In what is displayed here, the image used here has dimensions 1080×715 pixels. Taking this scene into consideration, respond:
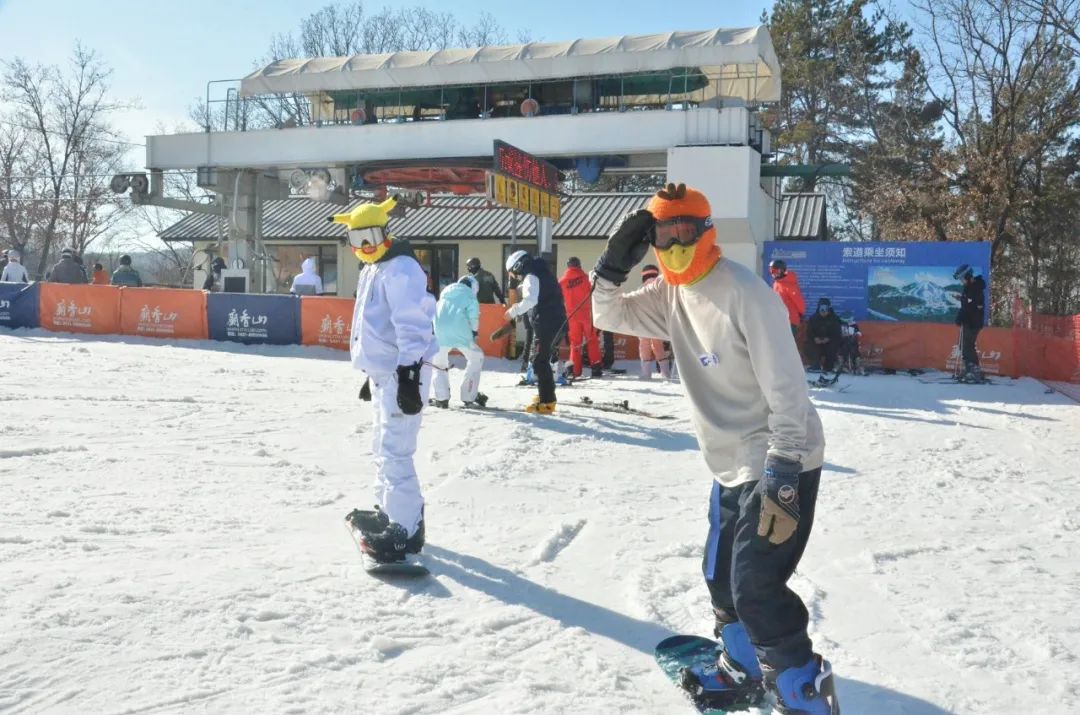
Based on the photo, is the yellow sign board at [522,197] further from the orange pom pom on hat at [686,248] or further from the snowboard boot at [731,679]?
the snowboard boot at [731,679]

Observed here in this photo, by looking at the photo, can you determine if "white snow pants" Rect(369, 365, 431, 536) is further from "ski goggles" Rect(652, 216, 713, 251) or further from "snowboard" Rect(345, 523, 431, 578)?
"ski goggles" Rect(652, 216, 713, 251)

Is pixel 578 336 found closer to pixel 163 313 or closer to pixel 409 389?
pixel 409 389

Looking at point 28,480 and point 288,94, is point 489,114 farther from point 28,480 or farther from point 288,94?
point 28,480

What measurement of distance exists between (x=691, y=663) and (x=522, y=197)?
42.8ft

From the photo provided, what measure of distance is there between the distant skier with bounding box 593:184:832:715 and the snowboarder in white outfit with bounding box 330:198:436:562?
4.67 feet

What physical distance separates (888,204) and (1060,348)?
11836mm

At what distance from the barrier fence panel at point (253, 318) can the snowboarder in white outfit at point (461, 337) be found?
8141mm

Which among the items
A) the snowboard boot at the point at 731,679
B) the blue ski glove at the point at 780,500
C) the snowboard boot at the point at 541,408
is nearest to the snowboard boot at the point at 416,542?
the snowboard boot at the point at 731,679

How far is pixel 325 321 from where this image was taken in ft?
58.4

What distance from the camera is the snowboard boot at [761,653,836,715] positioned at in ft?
9.87

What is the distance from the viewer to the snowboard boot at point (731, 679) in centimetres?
336

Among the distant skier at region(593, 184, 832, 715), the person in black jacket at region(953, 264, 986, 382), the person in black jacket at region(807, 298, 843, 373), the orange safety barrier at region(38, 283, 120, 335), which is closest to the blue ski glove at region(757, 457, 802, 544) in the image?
the distant skier at region(593, 184, 832, 715)

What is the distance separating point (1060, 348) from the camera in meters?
15.4

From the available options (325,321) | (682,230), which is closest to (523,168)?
(325,321)
